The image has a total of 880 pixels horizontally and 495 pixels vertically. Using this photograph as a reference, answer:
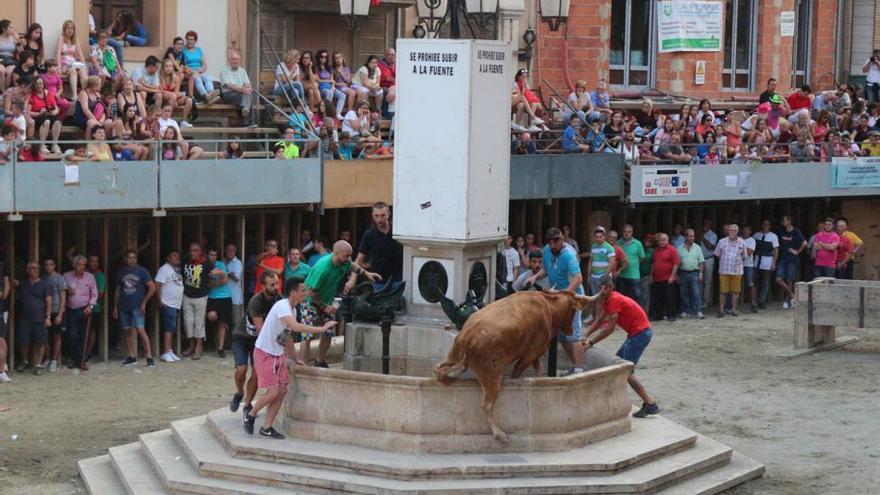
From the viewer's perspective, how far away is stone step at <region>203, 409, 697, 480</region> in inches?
595

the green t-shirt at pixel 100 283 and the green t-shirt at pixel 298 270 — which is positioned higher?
the green t-shirt at pixel 298 270

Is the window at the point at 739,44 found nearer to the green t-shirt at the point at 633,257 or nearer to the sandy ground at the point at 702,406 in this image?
the green t-shirt at the point at 633,257

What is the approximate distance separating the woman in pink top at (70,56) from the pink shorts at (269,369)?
9.18m

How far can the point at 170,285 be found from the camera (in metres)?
23.5

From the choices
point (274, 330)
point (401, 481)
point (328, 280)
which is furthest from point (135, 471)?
point (401, 481)

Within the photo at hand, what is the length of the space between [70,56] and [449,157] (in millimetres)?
9224

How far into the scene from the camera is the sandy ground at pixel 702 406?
1709 cm

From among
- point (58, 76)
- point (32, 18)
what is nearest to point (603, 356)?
point (58, 76)

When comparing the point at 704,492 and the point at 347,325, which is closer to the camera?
the point at 704,492

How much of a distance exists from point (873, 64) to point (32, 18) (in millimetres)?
19518

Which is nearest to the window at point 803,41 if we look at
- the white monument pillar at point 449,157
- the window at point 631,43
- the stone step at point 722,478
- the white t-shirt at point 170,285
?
the window at point 631,43

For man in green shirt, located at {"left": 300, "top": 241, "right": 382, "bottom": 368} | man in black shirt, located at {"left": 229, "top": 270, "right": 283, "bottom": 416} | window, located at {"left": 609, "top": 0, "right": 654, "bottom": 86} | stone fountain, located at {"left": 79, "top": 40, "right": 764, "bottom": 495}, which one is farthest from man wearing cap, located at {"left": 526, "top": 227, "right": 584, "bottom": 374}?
window, located at {"left": 609, "top": 0, "right": 654, "bottom": 86}

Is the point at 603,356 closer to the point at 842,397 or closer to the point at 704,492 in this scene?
the point at 704,492

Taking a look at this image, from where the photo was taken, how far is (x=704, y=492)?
52.0 feet
